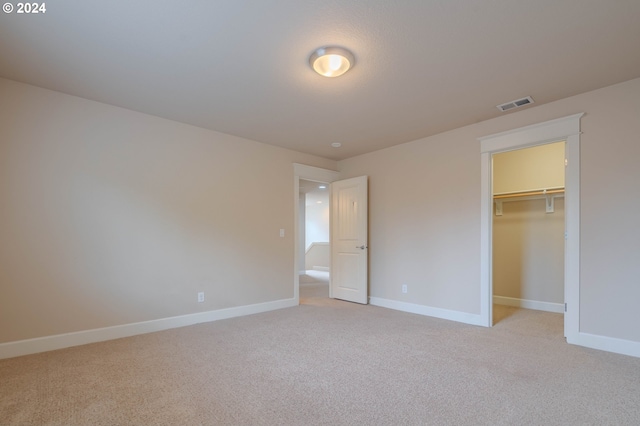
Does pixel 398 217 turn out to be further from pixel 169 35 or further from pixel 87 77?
pixel 87 77

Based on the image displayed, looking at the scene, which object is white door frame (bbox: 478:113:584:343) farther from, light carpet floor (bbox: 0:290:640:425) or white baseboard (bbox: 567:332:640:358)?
light carpet floor (bbox: 0:290:640:425)

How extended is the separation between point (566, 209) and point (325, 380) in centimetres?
295

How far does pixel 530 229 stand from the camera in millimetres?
4734

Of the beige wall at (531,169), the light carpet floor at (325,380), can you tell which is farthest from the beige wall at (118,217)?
the beige wall at (531,169)

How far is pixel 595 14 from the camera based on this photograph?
1946mm

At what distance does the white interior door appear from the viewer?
4.99 meters

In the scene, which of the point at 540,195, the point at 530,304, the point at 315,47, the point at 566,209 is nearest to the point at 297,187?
the point at 315,47

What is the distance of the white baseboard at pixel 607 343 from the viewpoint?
2.75 m

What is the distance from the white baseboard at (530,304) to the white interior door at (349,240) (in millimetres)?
2217

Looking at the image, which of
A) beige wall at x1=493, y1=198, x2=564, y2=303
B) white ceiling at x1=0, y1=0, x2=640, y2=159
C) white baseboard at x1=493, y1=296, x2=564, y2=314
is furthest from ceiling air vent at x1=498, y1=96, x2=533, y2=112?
white baseboard at x1=493, y1=296, x2=564, y2=314

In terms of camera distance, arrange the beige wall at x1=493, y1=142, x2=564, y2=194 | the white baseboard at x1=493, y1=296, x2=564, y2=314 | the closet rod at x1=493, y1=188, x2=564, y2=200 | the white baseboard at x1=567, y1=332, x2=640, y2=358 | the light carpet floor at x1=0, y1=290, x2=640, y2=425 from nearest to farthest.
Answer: the light carpet floor at x1=0, y1=290, x2=640, y2=425
the white baseboard at x1=567, y1=332, x2=640, y2=358
the closet rod at x1=493, y1=188, x2=564, y2=200
the white baseboard at x1=493, y1=296, x2=564, y2=314
the beige wall at x1=493, y1=142, x2=564, y2=194

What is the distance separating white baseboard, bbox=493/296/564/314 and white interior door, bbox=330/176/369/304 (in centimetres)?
222

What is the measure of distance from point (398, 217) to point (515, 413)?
3071 mm

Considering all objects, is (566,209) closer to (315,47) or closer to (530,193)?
(530,193)
